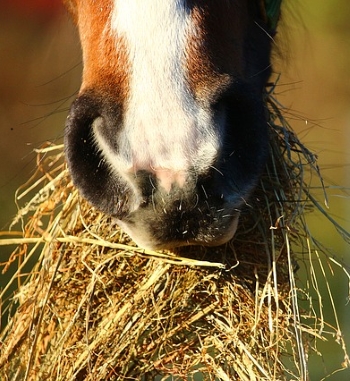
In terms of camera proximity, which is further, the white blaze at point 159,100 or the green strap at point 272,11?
the green strap at point 272,11

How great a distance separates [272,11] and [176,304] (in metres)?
0.80

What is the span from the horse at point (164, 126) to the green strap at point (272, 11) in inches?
14.3

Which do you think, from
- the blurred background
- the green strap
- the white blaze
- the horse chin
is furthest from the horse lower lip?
the blurred background

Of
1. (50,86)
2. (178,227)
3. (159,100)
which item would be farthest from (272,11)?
(50,86)

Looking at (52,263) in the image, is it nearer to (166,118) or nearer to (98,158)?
(98,158)

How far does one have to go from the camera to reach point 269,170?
2135 mm

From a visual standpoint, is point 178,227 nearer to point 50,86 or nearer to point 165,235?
point 165,235

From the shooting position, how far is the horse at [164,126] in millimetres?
1659

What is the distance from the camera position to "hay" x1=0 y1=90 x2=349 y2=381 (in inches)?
77.9

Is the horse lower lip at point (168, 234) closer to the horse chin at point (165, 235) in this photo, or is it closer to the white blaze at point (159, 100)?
the horse chin at point (165, 235)

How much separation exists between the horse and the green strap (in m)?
0.36

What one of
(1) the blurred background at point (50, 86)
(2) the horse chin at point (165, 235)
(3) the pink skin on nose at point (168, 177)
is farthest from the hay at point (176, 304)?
(1) the blurred background at point (50, 86)

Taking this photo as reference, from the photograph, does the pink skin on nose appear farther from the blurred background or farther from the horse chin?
the blurred background

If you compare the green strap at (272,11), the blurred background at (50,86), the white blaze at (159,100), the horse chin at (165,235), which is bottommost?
the blurred background at (50,86)
